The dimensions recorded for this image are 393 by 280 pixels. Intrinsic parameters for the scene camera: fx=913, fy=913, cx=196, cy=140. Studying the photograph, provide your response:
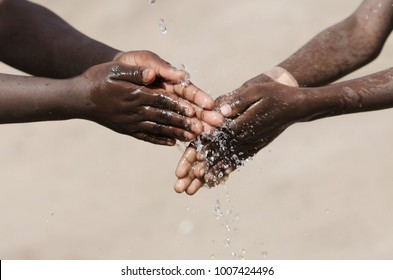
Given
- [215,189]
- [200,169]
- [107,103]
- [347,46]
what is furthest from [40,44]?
[215,189]

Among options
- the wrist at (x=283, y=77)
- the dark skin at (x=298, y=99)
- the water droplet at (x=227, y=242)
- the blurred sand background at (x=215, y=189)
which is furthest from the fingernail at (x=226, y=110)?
the water droplet at (x=227, y=242)

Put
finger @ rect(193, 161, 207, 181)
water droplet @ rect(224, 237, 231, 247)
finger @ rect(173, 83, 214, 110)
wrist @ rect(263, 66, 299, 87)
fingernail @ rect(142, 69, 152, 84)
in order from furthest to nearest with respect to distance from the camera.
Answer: water droplet @ rect(224, 237, 231, 247)
wrist @ rect(263, 66, 299, 87)
finger @ rect(193, 161, 207, 181)
finger @ rect(173, 83, 214, 110)
fingernail @ rect(142, 69, 152, 84)

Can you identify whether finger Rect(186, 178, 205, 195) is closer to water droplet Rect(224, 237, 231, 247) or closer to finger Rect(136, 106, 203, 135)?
finger Rect(136, 106, 203, 135)

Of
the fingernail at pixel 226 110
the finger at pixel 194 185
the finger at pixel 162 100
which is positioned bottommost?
the finger at pixel 194 185

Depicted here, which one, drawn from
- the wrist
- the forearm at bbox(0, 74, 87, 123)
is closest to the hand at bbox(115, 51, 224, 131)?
the forearm at bbox(0, 74, 87, 123)

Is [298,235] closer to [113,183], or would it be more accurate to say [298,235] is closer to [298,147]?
[298,147]

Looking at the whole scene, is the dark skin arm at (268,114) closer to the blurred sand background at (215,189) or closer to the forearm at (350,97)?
the forearm at (350,97)

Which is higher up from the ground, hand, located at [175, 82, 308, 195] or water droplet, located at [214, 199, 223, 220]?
water droplet, located at [214, 199, 223, 220]

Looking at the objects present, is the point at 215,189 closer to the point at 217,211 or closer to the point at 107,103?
the point at 217,211
